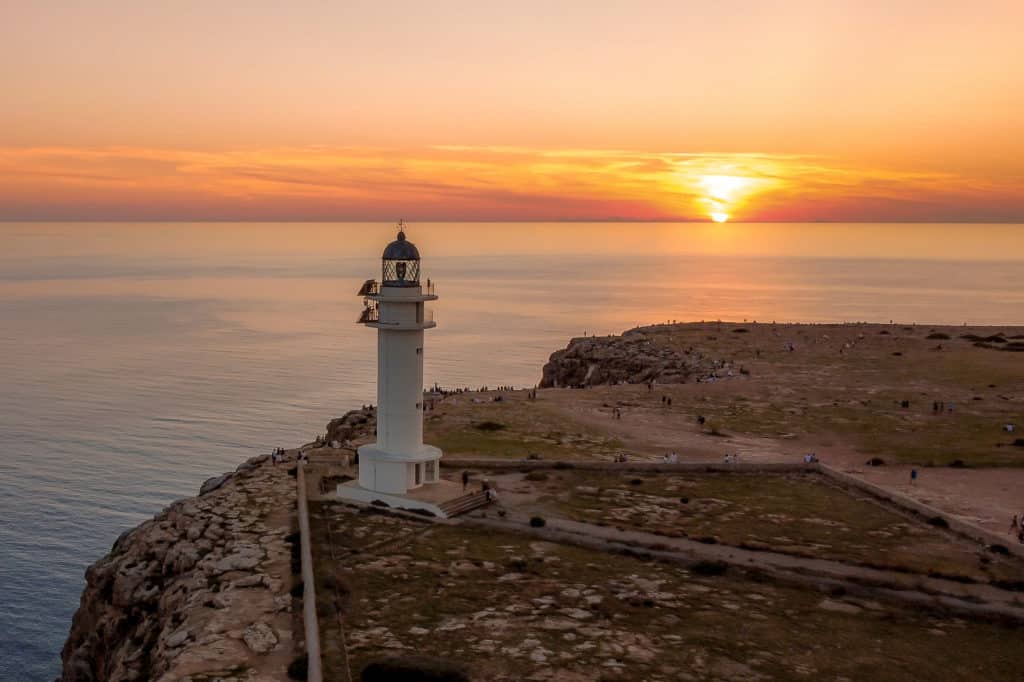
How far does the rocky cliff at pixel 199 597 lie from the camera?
2141 cm

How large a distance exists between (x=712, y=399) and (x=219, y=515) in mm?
38310

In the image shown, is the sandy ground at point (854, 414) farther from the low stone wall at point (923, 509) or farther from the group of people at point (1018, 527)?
the low stone wall at point (923, 509)

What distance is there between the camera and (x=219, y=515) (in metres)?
32.6

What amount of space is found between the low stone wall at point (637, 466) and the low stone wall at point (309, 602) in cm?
956

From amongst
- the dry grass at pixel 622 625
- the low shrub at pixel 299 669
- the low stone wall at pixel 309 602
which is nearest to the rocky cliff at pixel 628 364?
the dry grass at pixel 622 625

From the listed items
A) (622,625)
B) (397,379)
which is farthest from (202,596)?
(622,625)

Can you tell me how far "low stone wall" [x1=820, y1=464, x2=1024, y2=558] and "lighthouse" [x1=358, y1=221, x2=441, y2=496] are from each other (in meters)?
19.6

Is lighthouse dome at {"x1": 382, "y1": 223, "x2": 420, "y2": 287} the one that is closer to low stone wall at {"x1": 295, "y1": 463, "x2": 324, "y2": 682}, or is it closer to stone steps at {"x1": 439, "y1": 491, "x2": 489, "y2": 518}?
stone steps at {"x1": 439, "y1": 491, "x2": 489, "y2": 518}

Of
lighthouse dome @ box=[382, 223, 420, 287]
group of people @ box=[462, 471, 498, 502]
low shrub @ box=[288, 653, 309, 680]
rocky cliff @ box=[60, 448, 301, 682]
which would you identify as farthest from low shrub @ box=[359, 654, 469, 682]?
lighthouse dome @ box=[382, 223, 420, 287]

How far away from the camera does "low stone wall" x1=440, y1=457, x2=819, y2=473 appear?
4069 cm

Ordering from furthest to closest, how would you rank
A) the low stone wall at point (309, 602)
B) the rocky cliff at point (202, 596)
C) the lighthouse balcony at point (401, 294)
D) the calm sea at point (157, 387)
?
the calm sea at point (157, 387)
the lighthouse balcony at point (401, 294)
the rocky cliff at point (202, 596)
the low stone wall at point (309, 602)

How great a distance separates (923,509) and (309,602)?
24.5 meters

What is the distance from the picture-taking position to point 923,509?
33.9 metres

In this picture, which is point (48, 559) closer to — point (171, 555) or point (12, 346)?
point (171, 555)
